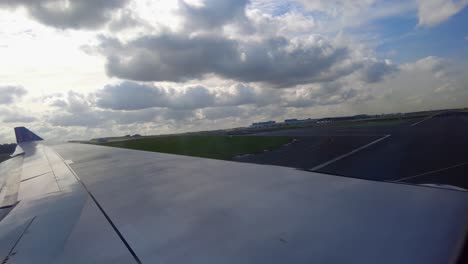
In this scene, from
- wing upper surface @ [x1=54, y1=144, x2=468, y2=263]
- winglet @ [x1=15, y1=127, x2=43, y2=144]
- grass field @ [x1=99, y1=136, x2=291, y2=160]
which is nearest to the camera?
wing upper surface @ [x1=54, y1=144, x2=468, y2=263]

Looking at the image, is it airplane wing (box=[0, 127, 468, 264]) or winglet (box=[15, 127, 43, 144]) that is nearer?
airplane wing (box=[0, 127, 468, 264])

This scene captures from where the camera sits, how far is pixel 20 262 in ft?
4.93

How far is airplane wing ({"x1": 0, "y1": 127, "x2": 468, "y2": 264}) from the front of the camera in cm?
130

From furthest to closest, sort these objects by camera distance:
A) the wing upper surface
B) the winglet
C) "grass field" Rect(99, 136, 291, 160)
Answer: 1. "grass field" Rect(99, 136, 291, 160)
2. the winglet
3. the wing upper surface

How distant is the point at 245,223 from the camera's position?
1711 millimetres

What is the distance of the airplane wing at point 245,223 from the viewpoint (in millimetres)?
1297

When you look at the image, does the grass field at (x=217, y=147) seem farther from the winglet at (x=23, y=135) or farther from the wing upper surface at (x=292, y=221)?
the wing upper surface at (x=292, y=221)

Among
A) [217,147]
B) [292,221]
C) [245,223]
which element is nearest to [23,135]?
[217,147]

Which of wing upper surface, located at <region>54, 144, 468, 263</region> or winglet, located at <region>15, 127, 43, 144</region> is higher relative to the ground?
winglet, located at <region>15, 127, 43, 144</region>

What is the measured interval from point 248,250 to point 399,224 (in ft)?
2.89

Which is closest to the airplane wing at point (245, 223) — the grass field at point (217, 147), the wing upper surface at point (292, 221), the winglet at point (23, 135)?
the wing upper surface at point (292, 221)

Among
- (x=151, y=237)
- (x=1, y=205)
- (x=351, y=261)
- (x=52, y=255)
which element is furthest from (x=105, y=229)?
(x=1, y=205)

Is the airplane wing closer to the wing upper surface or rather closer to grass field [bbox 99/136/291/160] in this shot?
the wing upper surface

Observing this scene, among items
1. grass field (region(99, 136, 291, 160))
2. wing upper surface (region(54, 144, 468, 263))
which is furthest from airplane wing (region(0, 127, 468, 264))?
grass field (region(99, 136, 291, 160))
